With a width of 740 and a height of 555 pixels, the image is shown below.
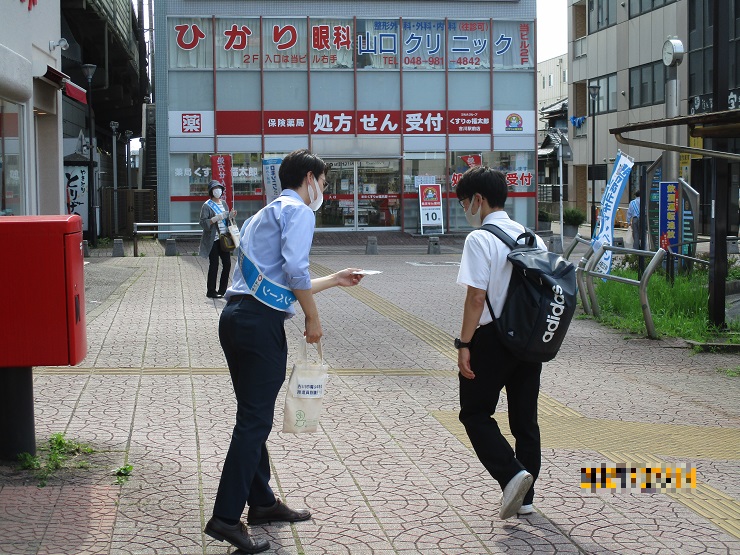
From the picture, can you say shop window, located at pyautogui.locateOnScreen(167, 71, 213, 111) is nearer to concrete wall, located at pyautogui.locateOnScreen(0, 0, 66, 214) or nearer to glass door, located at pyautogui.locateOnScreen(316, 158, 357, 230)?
glass door, located at pyautogui.locateOnScreen(316, 158, 357, 230)

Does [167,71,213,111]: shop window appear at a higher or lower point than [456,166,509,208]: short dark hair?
higher

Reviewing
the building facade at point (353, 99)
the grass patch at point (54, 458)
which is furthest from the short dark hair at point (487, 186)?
the building facade at point (353, 99)

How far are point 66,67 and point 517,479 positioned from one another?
1131 inches

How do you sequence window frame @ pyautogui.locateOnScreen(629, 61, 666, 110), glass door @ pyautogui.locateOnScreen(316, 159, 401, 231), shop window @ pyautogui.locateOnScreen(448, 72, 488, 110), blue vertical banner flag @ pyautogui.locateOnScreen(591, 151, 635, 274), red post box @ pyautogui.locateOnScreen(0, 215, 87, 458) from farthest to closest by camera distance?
1. window frame @ pyautogui.locateOnScreen(629, 61, 666, 110)
2. shop window @ pyautogui.locateOnScreen(448, 72, 488, 110)
3. glass door @ pyautogui.locateOnScreen(316, 159, 401, 231)
4. blue vertical banner flag @ pyautogui.locateOnScreen(591, 151, 635, 274)
5. red post box @ pyautogui.locateOnScreen(0, 215, 87, 458)

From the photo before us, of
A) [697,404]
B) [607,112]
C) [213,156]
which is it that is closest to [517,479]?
[697,404]

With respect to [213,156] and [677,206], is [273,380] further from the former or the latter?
[213,156]

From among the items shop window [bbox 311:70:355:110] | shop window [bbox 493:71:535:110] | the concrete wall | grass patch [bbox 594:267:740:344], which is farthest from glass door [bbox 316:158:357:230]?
grass patch [bbox 594:267:740:344]

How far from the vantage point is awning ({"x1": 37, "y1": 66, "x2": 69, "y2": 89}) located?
15.3 meters

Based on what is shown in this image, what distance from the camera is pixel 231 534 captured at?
4211mm

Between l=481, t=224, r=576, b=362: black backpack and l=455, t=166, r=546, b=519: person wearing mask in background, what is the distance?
0.08 m

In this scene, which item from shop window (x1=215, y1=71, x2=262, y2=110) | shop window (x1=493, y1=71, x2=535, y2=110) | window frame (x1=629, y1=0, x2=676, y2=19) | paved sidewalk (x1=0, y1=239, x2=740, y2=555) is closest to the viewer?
paved sidewalk (x1=0, y1=239, x2=740, y2=555)

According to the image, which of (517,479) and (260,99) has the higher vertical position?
(260,99)

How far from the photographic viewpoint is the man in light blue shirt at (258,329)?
14.0 ft

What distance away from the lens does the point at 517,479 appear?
4613 millimetres
